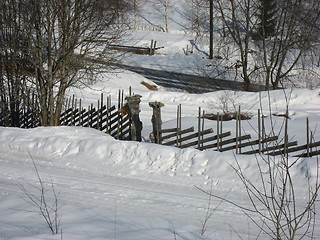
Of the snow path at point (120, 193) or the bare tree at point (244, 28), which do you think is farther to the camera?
the bare tree at point (244, 28)

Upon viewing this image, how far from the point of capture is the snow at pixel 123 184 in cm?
619

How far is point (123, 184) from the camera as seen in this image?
8.91m

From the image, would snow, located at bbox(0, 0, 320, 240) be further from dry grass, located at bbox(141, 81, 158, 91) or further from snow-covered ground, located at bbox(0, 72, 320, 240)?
dry grass, located at bbox(141, 81, 158, 91)

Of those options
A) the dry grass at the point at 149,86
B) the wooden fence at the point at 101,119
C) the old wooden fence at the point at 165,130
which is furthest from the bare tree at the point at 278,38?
the wooden fence at the point at 101,119

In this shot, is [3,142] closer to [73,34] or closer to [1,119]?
[73,34]

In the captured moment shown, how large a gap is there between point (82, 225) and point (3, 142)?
6300mm

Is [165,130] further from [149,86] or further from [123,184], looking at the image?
[149,86]

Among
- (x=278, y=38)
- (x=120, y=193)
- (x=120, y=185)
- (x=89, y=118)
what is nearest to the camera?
(x=120, y=193)

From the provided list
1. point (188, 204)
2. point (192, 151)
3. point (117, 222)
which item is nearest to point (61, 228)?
point (117, 222)

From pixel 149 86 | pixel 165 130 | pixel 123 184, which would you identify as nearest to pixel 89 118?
pixel 165 130

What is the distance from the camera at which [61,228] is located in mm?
5957

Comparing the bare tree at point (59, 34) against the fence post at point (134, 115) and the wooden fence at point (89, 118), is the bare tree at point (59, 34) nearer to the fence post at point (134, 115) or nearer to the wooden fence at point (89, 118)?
the wooden fence at point (89, 118)

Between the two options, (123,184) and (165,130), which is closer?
(123,184)

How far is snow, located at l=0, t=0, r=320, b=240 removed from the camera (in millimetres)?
6188
